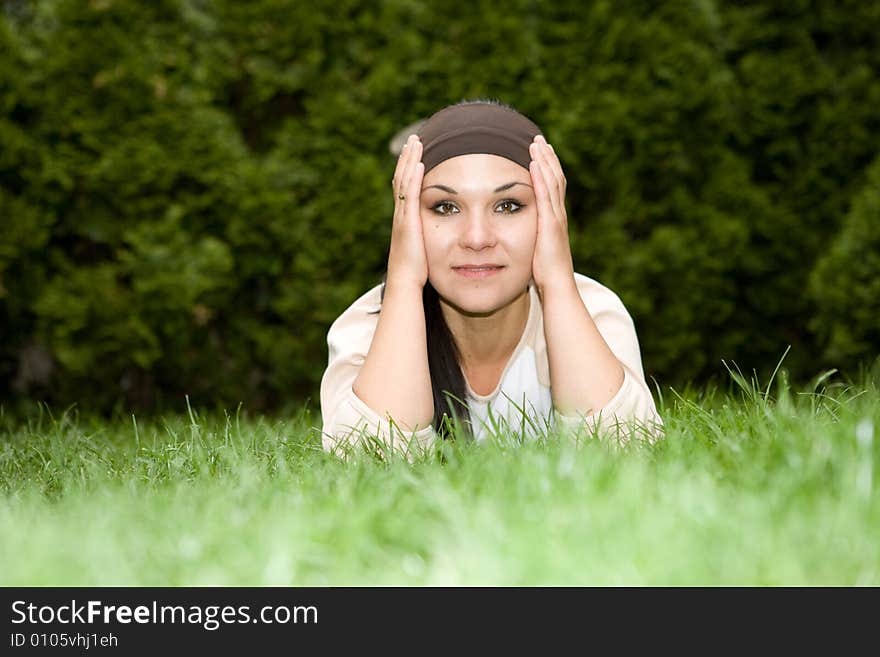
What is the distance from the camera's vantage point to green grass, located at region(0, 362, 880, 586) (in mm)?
1677

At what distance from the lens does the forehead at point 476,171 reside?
9.53ft

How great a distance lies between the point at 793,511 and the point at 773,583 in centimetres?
27

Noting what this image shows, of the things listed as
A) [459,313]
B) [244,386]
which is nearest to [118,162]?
[244,386]

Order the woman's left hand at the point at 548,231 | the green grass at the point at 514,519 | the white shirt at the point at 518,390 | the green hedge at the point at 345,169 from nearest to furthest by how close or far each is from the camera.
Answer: the green grass at the point at 514,519 < the white shirt at the point at 518,390 < the woman's left hand at the point at 548,231 < the green hedge at the point at 345,169

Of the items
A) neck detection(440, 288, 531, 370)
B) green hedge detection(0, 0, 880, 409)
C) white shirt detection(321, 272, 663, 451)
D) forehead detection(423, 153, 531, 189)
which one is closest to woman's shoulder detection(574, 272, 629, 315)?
white shirt detection(321, 272, 663, 451)

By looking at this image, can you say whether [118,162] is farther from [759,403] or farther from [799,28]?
[799,28]

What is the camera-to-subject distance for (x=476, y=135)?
2959 millimetres

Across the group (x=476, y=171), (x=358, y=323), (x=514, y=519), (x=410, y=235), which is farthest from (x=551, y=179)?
Result: (x=514, y=519)

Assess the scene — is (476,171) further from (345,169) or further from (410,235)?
(345,169)

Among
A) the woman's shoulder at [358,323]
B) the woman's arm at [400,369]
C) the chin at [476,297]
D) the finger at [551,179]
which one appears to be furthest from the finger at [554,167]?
the woman's shoulder at [358,323]

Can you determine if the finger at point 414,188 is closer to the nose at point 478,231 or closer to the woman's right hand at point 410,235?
the woman's right hand at point 410,235

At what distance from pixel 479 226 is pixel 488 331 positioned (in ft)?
1.83

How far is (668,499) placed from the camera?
1.91 metres

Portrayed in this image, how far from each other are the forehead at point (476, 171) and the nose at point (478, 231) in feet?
0.33
